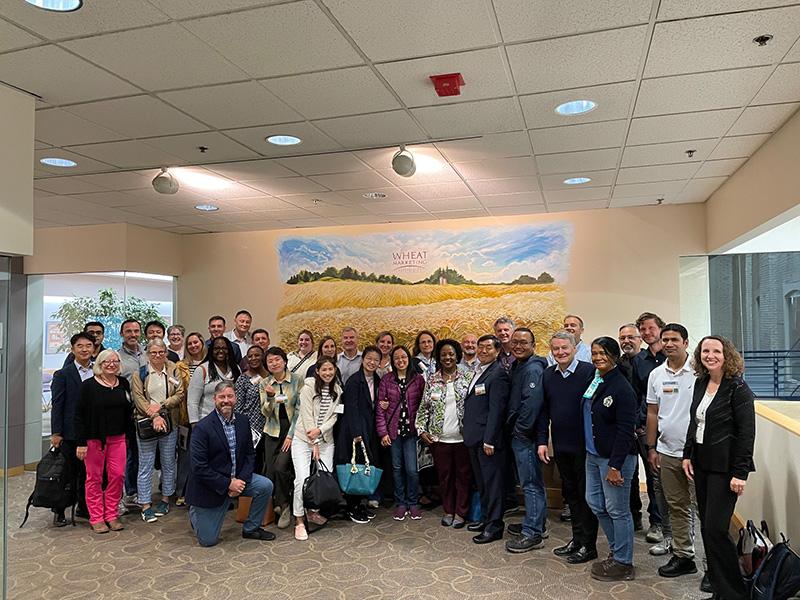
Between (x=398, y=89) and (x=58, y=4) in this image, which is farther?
(x=398, y=89)

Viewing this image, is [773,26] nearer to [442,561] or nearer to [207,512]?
[442,561]

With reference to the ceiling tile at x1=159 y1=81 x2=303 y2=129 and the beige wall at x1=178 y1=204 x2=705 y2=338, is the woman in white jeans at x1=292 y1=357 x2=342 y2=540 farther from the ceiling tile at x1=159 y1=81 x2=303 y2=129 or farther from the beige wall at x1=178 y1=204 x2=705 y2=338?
the beige wall at x1=178 y1=204 x2=705 y2=338

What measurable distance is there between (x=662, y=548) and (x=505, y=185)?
3757 millimetres

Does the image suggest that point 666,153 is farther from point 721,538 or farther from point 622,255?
point 721,538

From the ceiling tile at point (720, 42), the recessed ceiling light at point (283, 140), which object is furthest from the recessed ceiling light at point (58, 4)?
the ceiling tile at point (720, 42)

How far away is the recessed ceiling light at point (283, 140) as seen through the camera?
4.84 metres

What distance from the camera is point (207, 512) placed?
5.14 m

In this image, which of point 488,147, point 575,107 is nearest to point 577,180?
point 488,147

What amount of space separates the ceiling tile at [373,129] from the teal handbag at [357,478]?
2.84 metres

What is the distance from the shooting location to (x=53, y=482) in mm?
5617

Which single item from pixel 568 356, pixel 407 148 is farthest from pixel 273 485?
pixel 407 148

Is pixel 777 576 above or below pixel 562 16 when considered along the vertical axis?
below

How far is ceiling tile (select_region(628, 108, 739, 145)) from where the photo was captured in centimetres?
443

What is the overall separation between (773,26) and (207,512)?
5166 millimetres
